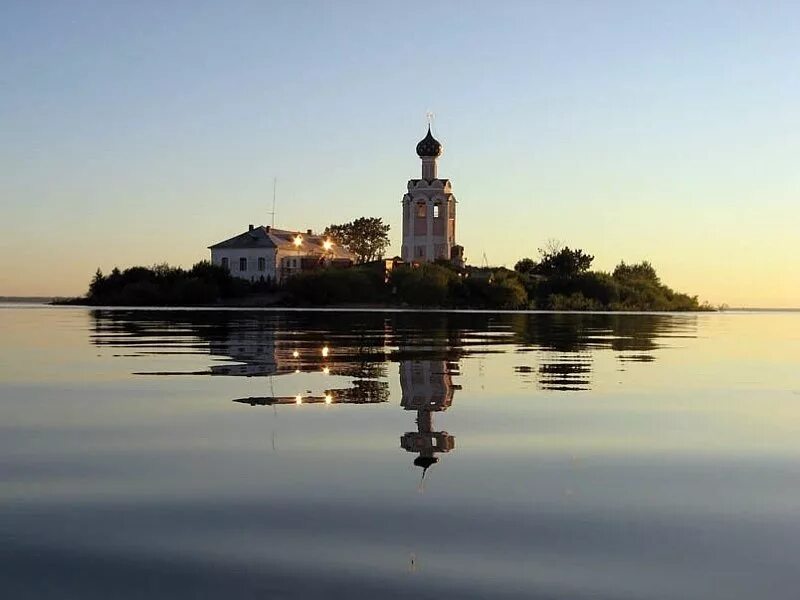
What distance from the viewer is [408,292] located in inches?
4513

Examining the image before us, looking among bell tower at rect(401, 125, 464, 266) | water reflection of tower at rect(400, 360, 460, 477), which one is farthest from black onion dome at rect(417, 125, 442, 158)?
water reflection of tower at rect(400, 360, 460, 477)

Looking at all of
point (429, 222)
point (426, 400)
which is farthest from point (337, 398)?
point (429, 222)

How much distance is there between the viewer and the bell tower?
438 ft

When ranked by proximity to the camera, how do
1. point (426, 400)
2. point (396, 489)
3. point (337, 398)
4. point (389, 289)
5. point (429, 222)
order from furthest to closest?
1. point (429, 222)
2. point (389, 289)
3. point (337, 398)
4. point (426, 400)
5. point (396, 489)

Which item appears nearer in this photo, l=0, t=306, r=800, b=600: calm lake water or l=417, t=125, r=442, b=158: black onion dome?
l=0, t=306, r=800, b=600: calm lake water

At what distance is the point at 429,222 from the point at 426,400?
4700 inches

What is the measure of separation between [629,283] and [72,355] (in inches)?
4355

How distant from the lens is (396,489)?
8531 millimetres

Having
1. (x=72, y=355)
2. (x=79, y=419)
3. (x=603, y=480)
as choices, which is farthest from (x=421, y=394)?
(x=72, y=355)

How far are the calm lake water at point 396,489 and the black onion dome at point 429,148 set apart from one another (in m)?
122

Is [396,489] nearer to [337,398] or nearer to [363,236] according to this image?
[337,398]

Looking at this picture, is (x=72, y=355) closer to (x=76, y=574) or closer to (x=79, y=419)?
(x=79, y=419)

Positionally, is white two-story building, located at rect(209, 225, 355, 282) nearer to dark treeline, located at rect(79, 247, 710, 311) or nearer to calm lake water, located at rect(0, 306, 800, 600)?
dark treeline, located at rect(79, 247, 710, 311)

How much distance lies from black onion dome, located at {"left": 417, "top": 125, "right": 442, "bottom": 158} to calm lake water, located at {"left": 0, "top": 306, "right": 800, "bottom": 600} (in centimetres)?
12201
